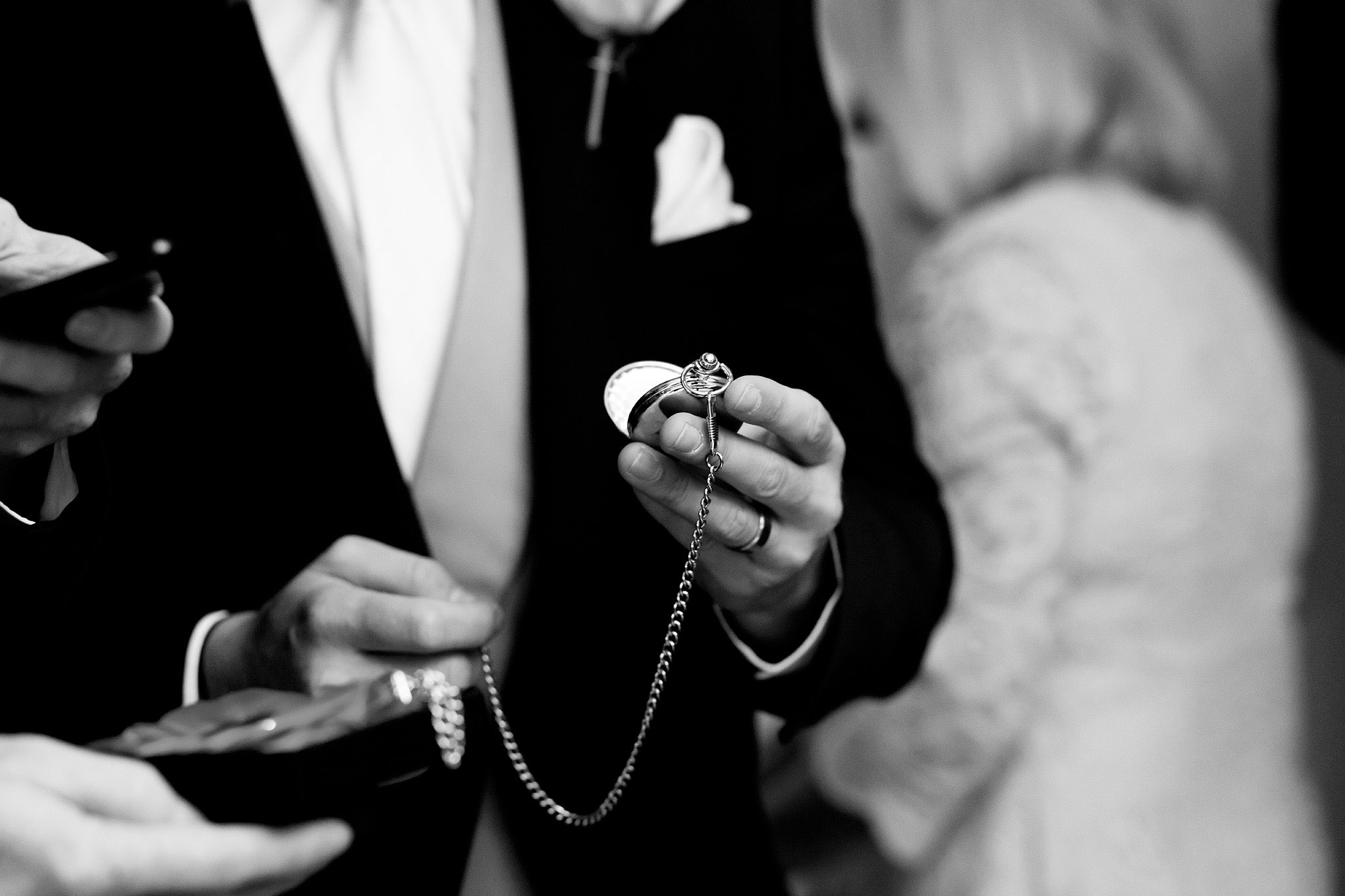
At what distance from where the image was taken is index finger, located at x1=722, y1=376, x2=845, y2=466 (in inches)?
14.9

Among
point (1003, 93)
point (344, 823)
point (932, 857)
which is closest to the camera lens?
point (344, 823)

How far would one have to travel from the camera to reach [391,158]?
59cm

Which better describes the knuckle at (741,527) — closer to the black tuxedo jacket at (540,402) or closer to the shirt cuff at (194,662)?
the black tuxedo jacket at (540,402)

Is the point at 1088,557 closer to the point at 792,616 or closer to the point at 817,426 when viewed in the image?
the point at 792,616

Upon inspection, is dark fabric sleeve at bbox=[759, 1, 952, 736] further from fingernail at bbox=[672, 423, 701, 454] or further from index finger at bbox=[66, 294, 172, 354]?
index finger at bbox=[66, 294, 172, 354]

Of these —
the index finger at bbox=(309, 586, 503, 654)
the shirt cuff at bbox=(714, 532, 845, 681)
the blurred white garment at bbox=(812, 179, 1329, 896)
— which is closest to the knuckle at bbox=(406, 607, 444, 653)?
the index finger at bbox=(309, 586, 503, 654)

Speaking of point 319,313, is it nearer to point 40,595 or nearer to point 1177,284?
point 40,595

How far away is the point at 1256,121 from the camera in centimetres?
164

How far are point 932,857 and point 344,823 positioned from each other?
777mm

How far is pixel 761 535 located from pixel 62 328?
29cm

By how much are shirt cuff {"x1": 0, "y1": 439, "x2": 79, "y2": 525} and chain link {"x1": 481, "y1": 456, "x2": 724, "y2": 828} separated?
185 millimetres

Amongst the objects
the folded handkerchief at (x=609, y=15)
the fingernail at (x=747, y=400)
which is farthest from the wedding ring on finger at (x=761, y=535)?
the folded handkerchief at (x=609, y=15)

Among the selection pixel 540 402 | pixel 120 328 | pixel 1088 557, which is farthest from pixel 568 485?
pixel 1088 557

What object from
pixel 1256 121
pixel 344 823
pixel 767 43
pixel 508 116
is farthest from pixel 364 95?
pixel 1256 121
